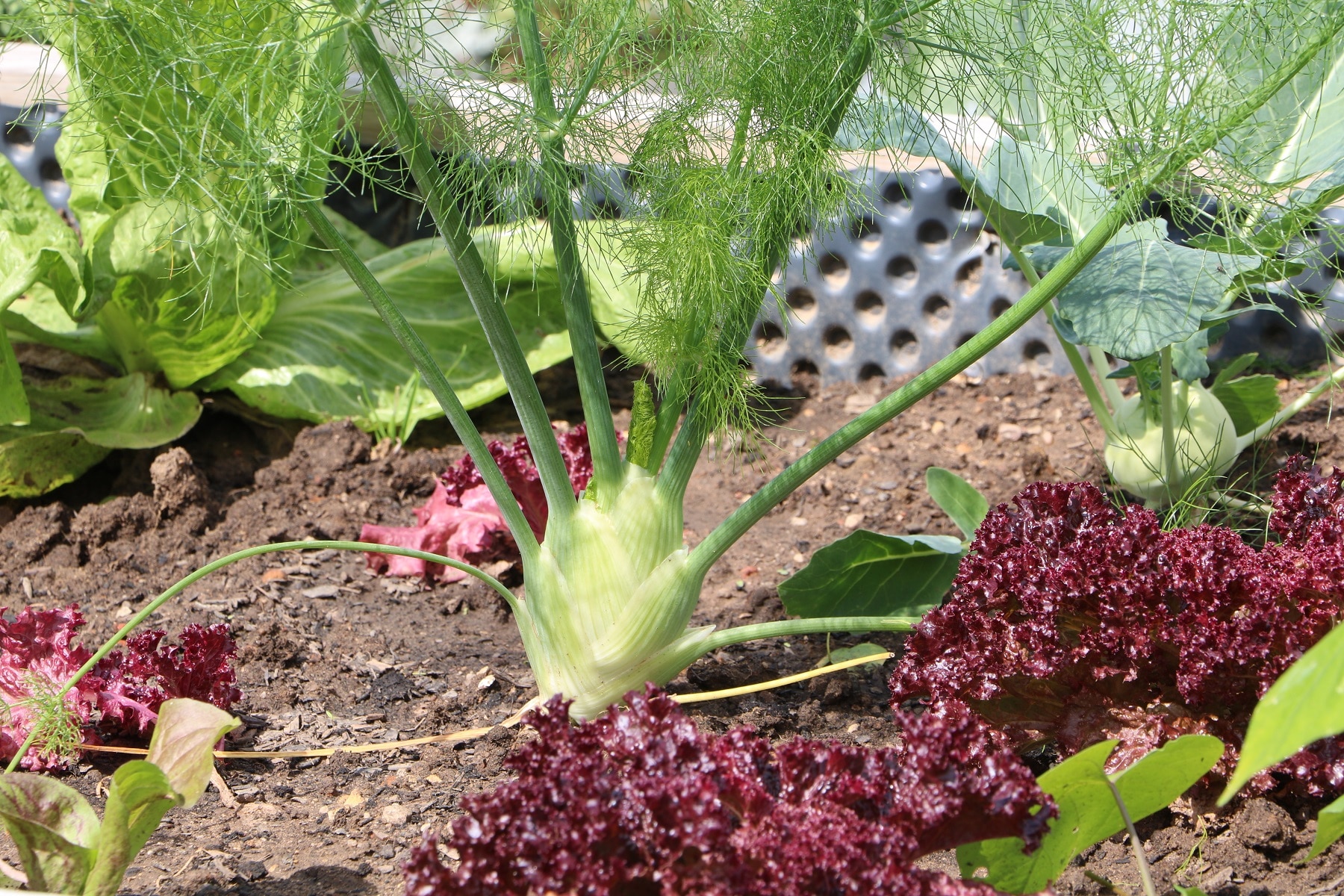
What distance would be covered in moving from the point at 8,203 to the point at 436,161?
4.55 feet

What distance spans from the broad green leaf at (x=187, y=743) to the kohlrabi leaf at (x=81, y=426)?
1.31 meters

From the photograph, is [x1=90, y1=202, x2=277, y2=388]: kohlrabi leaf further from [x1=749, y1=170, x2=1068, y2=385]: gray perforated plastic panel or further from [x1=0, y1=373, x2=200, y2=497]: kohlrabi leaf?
[x1=749, y1=170, x2=1068, y2=385]: gray perforated plastic panel

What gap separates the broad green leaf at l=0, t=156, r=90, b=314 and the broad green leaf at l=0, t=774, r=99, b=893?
1.47m

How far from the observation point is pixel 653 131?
1.47 metres

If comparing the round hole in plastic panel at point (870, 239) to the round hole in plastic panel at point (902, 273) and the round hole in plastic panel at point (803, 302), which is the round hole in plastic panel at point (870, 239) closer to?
the round hole in plastic panel at point (902, 273)

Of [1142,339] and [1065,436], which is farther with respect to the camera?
[1065,436]

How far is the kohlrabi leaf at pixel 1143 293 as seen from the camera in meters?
1.42

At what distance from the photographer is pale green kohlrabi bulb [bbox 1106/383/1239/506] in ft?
5.87

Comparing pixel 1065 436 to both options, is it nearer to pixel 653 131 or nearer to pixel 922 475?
pixel 922 475

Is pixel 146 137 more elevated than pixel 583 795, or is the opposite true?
pixel 146 137

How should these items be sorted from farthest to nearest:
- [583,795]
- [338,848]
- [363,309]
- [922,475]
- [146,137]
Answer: [363,309] → [922,475] → [146,137] → [338,848] → [583,795]

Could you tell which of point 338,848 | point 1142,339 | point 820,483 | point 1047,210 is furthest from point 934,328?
point 338,848

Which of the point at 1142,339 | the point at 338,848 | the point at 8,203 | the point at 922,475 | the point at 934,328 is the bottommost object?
the point at 338,848

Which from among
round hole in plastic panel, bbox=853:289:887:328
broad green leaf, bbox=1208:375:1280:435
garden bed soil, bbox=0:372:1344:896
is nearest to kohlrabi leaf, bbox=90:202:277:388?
garden bed soil, bbox=0:372:1344:896
